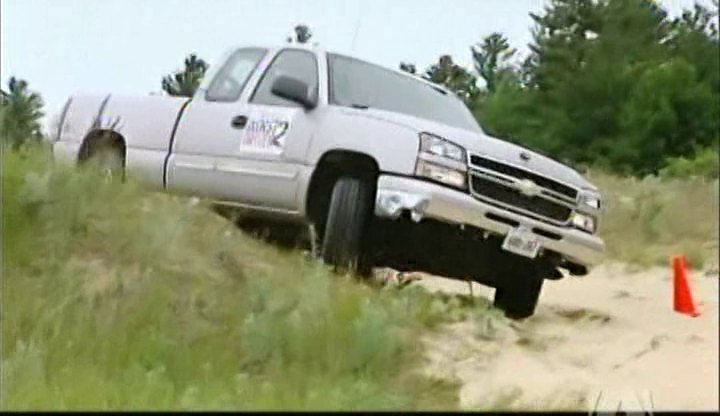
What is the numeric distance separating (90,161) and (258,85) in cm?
83

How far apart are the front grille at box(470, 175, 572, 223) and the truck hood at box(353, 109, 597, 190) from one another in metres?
0.09

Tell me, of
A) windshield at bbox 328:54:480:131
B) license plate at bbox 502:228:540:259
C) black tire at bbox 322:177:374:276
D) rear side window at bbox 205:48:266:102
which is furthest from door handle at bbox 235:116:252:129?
license plate at bbox 502:228:540:259

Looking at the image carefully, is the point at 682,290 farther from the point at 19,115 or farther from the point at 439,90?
the point at 19,115

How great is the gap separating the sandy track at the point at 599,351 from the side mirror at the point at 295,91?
3.41 ft

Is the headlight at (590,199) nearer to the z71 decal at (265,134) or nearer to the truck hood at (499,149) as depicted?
the truck hood at (499,149)

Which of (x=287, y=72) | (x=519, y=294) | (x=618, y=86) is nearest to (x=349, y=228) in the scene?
(x=519, y=294)

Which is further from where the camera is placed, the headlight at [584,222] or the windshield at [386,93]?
the windshield at [386,93]

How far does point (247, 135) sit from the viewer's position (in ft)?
16.8

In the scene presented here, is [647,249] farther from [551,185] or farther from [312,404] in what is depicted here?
[312,404]

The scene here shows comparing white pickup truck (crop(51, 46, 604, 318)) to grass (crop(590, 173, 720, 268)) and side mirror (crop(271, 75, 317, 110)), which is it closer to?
side mirror (crop(271, 75, 317, 110))

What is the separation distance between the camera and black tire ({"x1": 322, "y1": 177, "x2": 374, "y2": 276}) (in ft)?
15.2

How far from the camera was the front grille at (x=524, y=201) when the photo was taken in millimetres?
4246

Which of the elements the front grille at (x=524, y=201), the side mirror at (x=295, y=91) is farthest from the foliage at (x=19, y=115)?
the front grille at (x=524, y=201)

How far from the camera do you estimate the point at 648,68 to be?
3857mm
